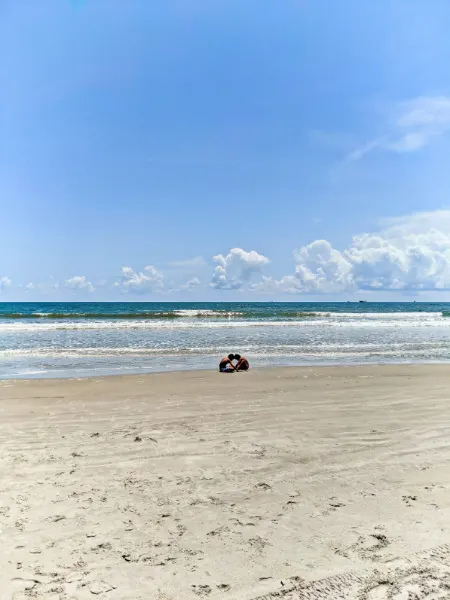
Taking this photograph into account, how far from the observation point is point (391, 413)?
8180 millimetres

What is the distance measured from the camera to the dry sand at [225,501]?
129 inches

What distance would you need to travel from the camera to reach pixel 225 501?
4.51 meters

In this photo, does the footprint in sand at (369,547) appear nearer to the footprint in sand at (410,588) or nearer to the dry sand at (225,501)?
the dry sand at (225,501)

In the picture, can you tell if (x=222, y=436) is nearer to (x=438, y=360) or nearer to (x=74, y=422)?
(x=74, y=422)

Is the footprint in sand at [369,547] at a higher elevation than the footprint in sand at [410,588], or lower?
higher

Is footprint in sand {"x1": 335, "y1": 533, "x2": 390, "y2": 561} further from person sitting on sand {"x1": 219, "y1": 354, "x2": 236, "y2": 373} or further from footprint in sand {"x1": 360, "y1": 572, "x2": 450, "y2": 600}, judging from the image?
person sitting on sand {"x1": 219, "y1": 354, "x2": 236, "y2": 373}

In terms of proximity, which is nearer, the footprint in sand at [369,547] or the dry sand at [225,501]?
the dry sand at [225,501]

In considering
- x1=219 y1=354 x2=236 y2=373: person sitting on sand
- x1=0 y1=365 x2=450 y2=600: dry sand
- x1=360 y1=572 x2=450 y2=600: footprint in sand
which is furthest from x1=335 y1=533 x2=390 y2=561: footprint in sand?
x1=219 y1=354 x2=236 y2=373: person sitting on sand

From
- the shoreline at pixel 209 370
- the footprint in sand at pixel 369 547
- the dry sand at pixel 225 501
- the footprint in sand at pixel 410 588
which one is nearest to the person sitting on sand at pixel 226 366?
the shoreline at pixel 209 370

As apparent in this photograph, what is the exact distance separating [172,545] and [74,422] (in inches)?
179

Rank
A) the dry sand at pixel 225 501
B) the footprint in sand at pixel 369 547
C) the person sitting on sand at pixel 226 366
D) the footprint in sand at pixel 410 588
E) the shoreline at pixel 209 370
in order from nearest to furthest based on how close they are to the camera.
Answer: the footprint in sand at pixel 410 588
the dry sand at pixel 225 501
the footprint in sand at pixel 369 547
the shoreline at pixel 209 370
the person sitting on sand at pixel 226 366

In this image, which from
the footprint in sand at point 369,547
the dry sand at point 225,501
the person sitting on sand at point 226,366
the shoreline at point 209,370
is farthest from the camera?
the person sitting on sand at point 226,366

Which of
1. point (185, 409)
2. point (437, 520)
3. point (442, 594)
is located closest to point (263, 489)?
point (437, 520)

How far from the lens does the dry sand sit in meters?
3.27
